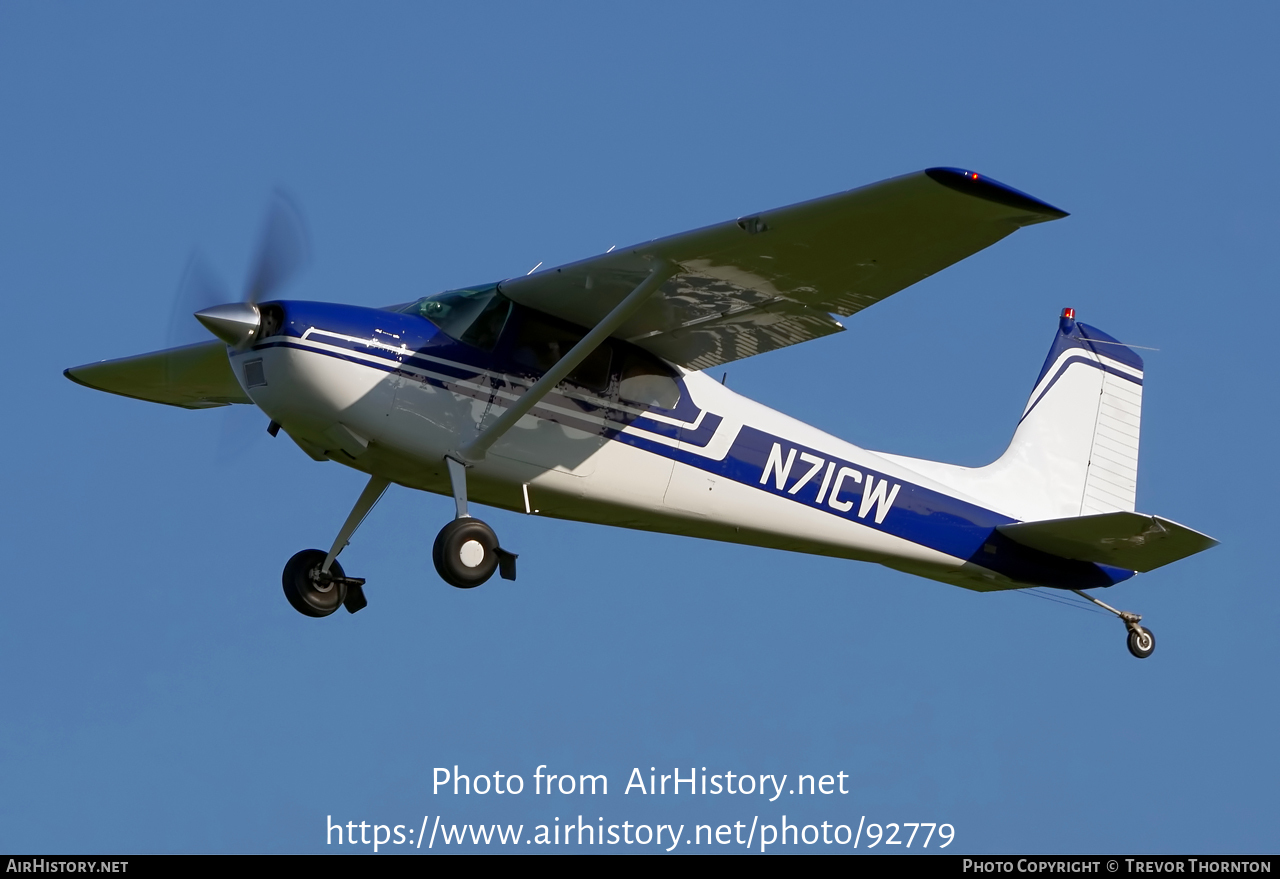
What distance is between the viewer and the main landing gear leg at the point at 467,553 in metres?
10.8

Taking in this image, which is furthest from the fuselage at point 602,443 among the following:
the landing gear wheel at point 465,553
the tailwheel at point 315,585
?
the tailwheel at point 315,585

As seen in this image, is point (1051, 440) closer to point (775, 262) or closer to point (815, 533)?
point (815, 533)

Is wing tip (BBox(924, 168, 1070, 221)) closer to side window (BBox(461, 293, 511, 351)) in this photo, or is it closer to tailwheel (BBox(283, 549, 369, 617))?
side window (BBox(461, 293, 511, 351))

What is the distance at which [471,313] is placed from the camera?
11.2 metres

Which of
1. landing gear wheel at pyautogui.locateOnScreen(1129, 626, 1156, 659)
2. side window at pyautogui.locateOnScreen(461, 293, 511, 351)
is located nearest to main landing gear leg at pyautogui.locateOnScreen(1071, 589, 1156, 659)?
landing gear wheel at pyautogui.locateOnScreen(1129, 626, 1156, 659)

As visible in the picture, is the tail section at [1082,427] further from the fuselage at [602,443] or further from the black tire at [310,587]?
the black tire at [310,587]

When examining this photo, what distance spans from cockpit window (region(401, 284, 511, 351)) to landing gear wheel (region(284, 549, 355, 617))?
2.03m

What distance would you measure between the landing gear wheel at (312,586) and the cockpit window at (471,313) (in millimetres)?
2029

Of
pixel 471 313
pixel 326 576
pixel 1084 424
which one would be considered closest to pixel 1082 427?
pixel 1084 424

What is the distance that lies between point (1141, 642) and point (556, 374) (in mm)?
5620
